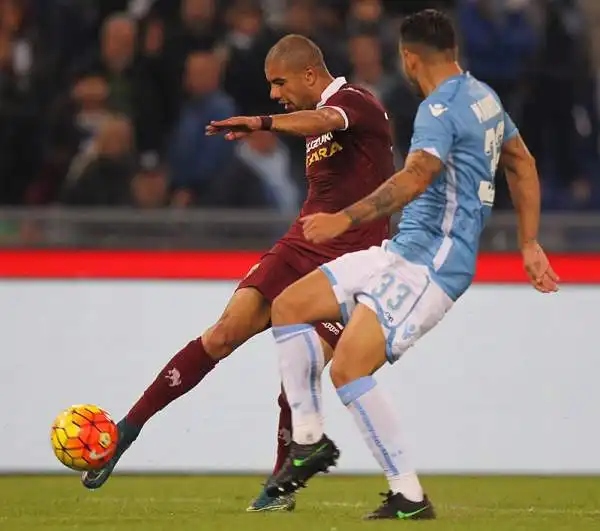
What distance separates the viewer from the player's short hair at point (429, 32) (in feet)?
16.9

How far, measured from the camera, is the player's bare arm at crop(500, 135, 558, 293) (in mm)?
5363

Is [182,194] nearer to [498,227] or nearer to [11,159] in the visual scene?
[11,159]

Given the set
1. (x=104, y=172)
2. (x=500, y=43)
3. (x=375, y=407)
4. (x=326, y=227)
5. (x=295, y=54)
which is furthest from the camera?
(x=500, y=43)

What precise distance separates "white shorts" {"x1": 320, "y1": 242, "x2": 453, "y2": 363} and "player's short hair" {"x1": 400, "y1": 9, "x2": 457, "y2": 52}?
2.42 ft

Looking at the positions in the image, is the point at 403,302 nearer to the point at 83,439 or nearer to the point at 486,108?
the point at 486,108

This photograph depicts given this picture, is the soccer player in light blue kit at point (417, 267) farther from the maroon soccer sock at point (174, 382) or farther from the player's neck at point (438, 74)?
the maroon soccer sock at point (174, 382)

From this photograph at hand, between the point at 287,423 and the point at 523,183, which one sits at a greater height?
the point at 523,183

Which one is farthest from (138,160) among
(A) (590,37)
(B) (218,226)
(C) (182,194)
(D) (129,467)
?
(A) (590,37)

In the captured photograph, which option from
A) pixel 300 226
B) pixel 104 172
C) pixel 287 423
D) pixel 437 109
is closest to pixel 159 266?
pixel 104 172

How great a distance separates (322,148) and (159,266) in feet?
6.86

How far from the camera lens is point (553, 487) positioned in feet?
23.2

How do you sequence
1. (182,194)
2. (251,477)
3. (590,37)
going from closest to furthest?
(251,477) → (182,194) → (590,37)

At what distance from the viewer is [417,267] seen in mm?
5160

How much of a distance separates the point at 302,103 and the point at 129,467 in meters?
2.57
